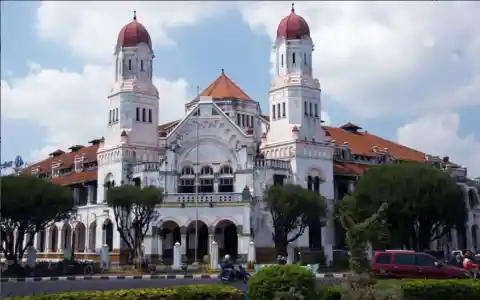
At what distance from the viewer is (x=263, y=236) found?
1939 inches

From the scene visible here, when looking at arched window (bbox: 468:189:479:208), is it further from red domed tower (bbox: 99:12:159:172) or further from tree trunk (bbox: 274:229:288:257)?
red domed tower (bbox: 99:12:159:172)

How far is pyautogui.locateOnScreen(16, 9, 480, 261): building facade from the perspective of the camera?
48344 mm

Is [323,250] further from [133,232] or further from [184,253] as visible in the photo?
[133,232]

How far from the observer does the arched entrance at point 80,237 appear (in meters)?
58.9

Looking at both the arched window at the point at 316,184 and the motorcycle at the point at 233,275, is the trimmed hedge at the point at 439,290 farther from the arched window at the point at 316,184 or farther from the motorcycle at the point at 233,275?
the arched window at the point at 316,184

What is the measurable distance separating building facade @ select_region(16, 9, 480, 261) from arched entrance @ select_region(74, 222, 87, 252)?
0.34 m

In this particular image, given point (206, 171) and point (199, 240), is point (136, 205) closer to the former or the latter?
point (199, 240)

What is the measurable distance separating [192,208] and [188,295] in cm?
3326

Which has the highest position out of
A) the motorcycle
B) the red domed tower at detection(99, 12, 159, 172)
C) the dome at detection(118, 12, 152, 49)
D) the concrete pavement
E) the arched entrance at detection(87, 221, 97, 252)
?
the dome at detection(118, 12, 152, 49)

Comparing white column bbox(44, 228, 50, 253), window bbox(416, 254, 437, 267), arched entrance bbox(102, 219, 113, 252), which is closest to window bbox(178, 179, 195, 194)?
arched entrance bbox(102, 219, 113, 252)

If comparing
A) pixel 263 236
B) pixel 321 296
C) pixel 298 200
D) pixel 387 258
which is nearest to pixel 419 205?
pixel 298 200

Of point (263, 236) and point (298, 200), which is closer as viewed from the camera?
point (298, 200)

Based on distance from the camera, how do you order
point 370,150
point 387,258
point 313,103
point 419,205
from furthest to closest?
point 370,150 < point 313,103 < point 419,205 < point 387,258

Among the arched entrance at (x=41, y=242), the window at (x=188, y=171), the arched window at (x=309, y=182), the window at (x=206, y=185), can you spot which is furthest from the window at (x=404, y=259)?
the arched entrance at (x=41, y=242)
